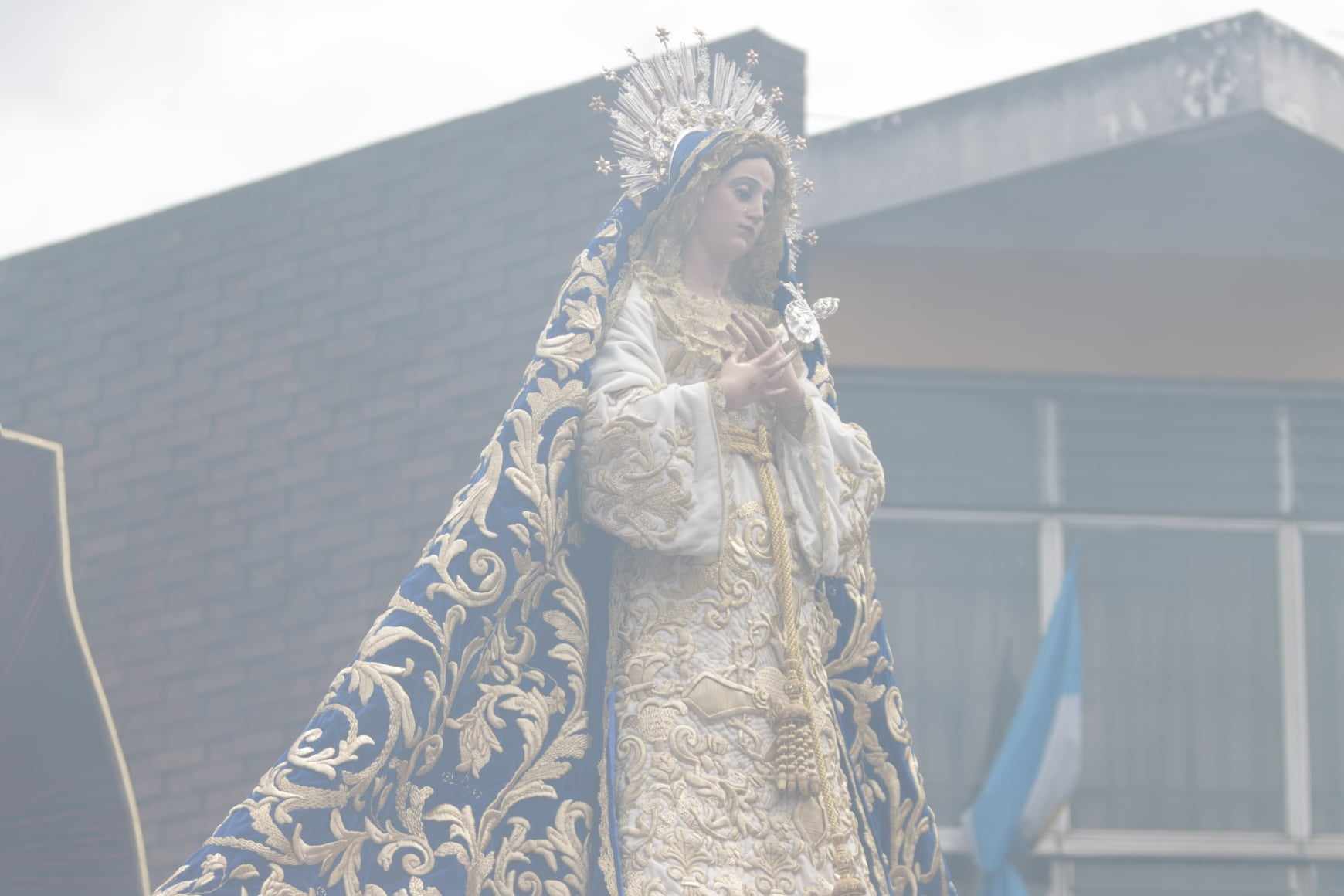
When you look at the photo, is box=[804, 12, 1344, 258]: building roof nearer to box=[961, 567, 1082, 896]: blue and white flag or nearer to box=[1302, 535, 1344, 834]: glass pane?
box=[1302, 535, 1344, 834]: glass pane

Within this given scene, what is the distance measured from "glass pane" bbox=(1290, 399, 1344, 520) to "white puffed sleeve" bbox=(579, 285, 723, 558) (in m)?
5.95

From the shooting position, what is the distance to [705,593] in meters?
6.54

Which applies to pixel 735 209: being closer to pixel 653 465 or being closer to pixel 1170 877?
pixel 653 465

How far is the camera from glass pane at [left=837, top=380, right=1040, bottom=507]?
38.6ft

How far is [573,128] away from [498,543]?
15.5 feet

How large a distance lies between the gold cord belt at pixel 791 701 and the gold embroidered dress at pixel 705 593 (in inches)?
0.4

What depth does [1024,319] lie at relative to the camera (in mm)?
11844

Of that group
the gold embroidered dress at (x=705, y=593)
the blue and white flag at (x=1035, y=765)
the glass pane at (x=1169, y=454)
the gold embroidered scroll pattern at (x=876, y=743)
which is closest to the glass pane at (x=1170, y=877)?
the blue and white flag at (x=1035, y=765)

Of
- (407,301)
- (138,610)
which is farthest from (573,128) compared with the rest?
(138,610)

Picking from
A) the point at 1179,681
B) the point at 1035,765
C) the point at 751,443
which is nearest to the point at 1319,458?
the point at 1179,681

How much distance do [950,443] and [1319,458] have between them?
5.54 feet

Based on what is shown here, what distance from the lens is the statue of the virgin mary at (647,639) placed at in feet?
20.2

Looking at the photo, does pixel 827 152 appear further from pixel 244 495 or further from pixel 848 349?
pixel 244 495

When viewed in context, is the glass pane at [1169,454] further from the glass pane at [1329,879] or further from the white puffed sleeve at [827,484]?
the white puffed sleeve at [827,484]
